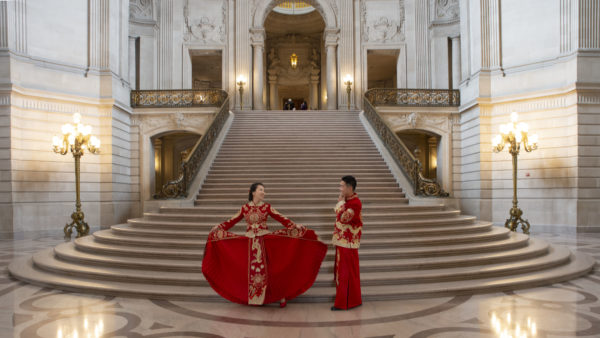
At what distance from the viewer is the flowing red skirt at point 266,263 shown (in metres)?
4.67

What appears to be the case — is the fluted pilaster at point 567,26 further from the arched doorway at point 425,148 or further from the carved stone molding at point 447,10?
the arched doorway at point 425,148

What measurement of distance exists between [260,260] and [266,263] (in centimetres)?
→ 8

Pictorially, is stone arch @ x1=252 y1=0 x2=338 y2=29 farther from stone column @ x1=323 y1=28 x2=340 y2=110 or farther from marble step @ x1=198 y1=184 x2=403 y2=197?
marble step @ x1=198 y1=184 x2=403 y2=197

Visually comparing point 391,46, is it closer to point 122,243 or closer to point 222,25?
point 222,25

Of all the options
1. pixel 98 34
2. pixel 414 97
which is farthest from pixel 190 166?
pixel 414 97

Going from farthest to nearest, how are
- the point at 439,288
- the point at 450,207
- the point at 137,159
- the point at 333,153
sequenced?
1. the point at 137,159
2. the point at 333,153
3. the point at 450,207
4. the point at 439,288

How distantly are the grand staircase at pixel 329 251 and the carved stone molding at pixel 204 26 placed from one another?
1136 centimetres

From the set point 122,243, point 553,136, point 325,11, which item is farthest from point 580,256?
point 325,11

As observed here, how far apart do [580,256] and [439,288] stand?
3802 millimetres

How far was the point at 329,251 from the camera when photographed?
6.09m

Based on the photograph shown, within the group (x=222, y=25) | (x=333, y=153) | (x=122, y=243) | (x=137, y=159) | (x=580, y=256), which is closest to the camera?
(x=122, y=243)

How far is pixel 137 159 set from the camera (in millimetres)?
15219

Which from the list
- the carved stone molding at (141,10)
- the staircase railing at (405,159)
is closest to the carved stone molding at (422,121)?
the staircase railing at (405,159)

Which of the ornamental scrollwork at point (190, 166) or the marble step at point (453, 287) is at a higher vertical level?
the ornamental scrollwork at point (190, 166)
